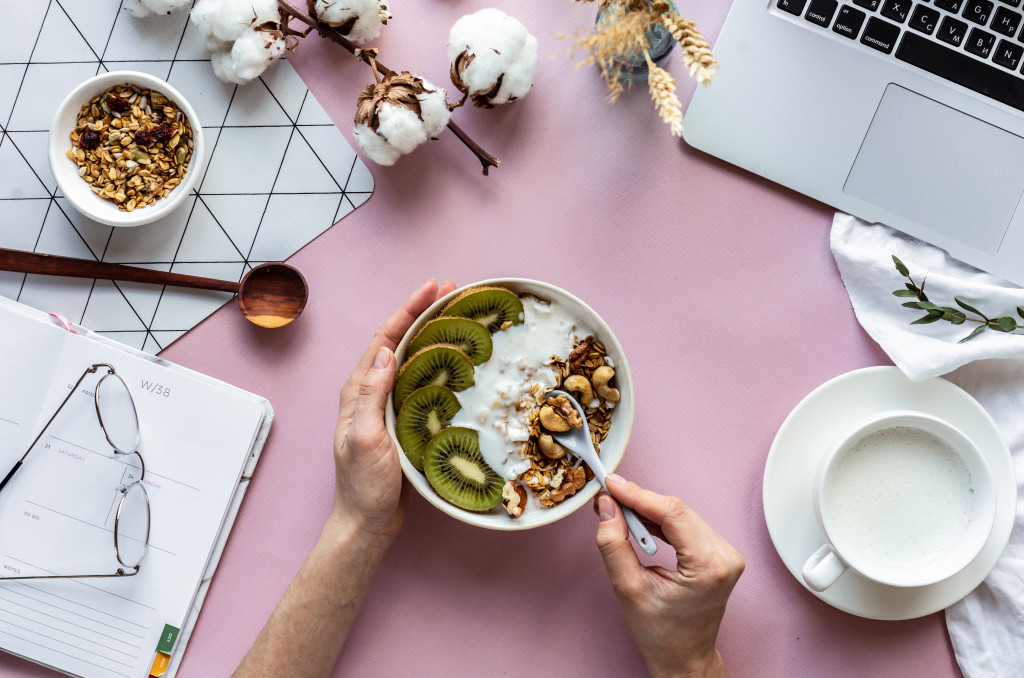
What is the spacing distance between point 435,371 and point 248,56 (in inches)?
19.8

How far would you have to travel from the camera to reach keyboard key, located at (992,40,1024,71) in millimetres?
911

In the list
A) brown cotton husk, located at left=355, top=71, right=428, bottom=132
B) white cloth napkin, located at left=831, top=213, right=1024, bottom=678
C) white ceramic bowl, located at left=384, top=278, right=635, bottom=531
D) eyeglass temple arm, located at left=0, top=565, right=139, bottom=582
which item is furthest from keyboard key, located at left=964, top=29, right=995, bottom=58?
eyeglass temple arm, located at left=0, top=565, right=139, bottom=582

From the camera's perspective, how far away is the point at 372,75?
1032mm

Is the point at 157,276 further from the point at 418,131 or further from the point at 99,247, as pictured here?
the point at 418,131

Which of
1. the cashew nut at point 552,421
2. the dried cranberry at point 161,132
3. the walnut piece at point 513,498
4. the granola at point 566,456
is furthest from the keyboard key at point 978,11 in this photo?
the dried cranberry at point 161,132

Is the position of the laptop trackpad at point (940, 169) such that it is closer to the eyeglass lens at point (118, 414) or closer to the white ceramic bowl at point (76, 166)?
the white ceramic bowl at point (76, 166)

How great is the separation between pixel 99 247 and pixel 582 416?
2.47 feet

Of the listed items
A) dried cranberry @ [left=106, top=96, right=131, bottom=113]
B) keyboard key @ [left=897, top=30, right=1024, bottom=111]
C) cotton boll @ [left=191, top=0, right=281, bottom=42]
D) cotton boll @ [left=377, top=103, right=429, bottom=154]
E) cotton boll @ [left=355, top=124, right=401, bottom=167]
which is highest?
Result: keyboard key @ [left=897, top=30, right=1024, bottom=111]

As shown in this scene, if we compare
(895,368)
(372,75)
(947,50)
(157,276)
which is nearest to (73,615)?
(157,276)

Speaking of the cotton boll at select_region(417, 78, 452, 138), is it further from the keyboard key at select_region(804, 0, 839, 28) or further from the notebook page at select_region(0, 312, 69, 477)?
the notebook page at select_region(0, 312, 69, 477)

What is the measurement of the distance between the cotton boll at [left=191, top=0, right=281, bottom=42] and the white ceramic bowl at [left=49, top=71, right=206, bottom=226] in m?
0.10

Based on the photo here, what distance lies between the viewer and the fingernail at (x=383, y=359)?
2.89 ft

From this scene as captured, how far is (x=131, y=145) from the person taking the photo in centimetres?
98

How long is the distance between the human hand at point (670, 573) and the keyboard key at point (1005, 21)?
74cm
